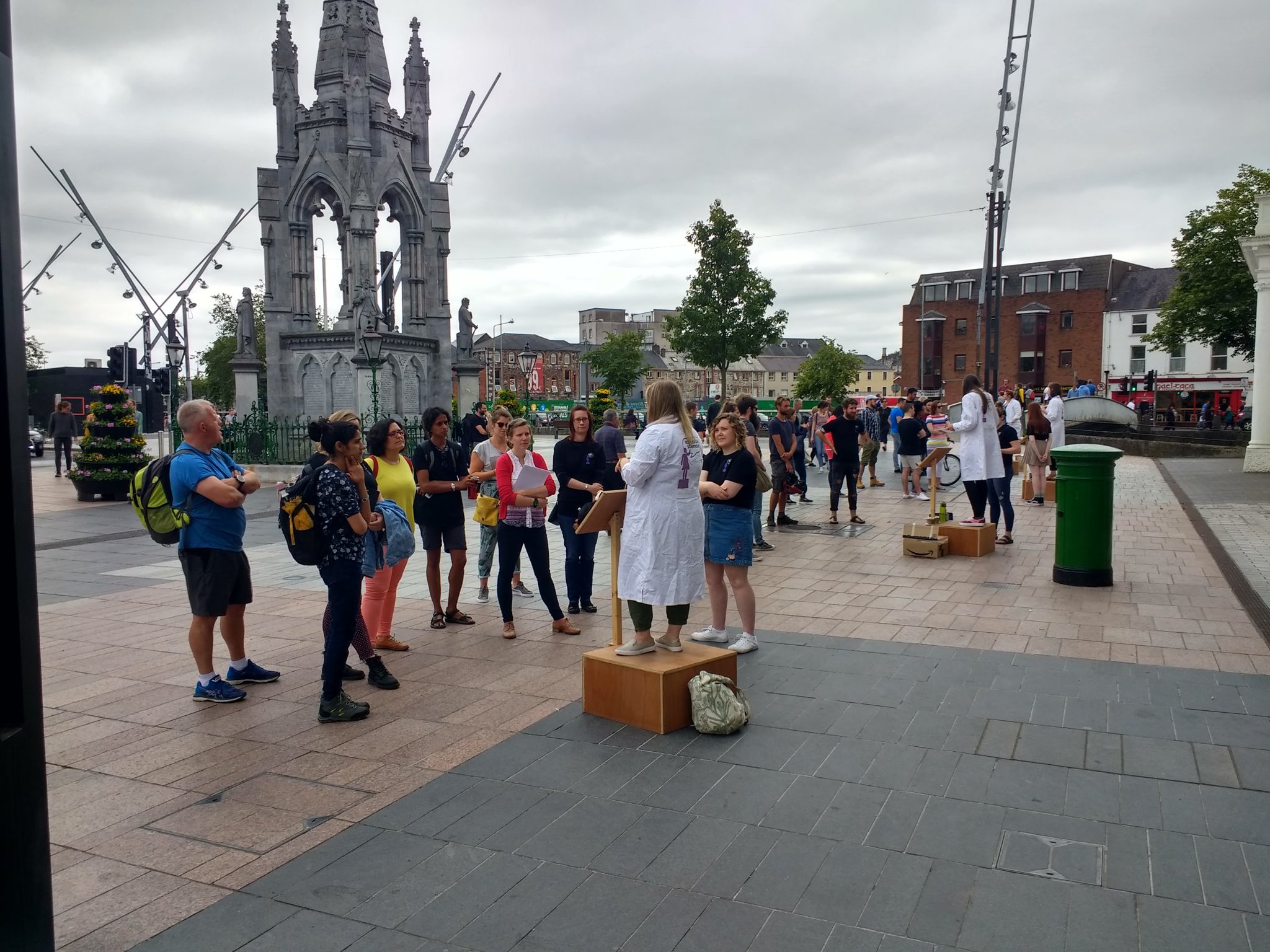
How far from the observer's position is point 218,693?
5.95m

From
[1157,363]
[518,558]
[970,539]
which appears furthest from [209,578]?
[1157,363]

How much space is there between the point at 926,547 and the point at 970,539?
539 mm

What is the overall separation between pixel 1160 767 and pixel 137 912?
14.6 feet

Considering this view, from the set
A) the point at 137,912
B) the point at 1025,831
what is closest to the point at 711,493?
the point at 1025,831

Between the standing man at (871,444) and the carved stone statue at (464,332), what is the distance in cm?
1452

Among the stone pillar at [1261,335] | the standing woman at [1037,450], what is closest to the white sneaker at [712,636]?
the standing woman at [1037,450]

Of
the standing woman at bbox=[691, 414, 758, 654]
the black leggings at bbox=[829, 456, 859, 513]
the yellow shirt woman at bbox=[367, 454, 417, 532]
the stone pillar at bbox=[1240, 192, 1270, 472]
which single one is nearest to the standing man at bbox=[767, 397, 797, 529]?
the black leggings at bbox=[829, 456, 859, 513]

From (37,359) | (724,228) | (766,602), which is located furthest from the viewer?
(37,359)

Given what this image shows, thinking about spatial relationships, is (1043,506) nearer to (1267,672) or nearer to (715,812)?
(1267,672)

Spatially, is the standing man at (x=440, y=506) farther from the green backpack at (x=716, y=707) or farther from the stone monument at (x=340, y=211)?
the stone monument at (x=340, y=211)

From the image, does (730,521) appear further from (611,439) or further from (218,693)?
(611,439)

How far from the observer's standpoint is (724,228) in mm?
42219

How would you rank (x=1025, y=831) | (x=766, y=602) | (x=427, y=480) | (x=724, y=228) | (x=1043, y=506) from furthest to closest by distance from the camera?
(x=724, y=228), (x=1043, y=506), (x=766, y=602), (x=427, y=480), (x=1025, y=831)

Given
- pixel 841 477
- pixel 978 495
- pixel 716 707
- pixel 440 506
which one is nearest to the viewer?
pixel 716 707
